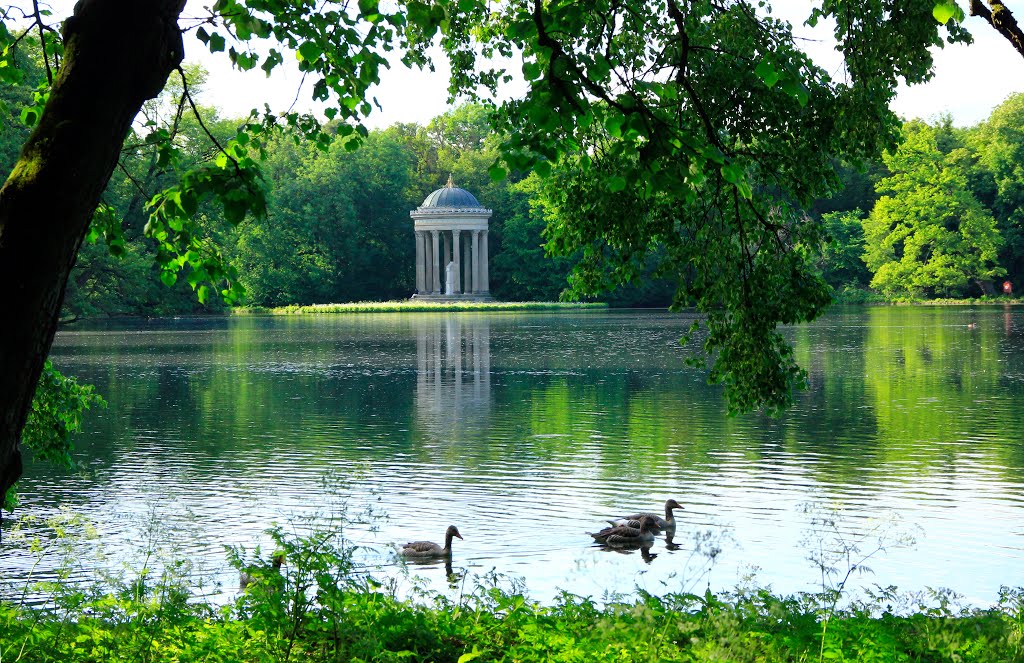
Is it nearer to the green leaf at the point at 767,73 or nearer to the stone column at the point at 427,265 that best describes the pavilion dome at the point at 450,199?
the stone column at the point at 427,265

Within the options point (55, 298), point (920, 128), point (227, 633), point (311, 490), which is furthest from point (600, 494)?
point (920, 128)

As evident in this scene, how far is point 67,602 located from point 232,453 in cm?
890

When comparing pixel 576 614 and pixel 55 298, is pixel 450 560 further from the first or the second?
pixel 55 298

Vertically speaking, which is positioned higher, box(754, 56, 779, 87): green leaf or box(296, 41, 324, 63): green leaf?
box(296, 41, 324, 63): green leaf

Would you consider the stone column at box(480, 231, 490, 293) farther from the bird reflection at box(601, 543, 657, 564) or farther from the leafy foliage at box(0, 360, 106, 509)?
the leafy foliage at box(0, 360, 106, 509)

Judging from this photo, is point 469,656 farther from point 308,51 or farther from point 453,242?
point 453,242

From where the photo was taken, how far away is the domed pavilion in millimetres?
75750

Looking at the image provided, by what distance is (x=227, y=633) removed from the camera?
5707mm

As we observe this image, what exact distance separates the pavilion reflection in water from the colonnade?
3223 cm

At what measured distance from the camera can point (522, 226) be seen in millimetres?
78125

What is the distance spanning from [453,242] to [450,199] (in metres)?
2.65

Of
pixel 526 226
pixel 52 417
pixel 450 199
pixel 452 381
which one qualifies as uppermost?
pixel 450 199

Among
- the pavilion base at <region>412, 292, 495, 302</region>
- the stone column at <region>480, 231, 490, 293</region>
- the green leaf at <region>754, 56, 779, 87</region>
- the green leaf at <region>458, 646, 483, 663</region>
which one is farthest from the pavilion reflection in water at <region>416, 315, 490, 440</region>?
the stone column at <region>480, 231, 490, 293</region>

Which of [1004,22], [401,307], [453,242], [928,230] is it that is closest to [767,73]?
[1004,22]
